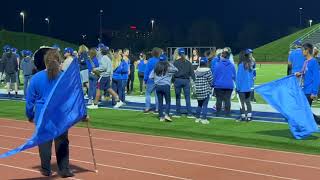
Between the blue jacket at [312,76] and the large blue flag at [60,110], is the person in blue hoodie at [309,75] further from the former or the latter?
the large blue flag at [60,110]

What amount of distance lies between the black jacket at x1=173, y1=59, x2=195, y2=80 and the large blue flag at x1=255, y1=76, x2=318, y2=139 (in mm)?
3029

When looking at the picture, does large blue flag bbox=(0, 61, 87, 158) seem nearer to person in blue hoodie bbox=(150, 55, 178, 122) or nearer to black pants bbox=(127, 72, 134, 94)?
person in blue hoodie bbox=(150, 55, 178, 122)

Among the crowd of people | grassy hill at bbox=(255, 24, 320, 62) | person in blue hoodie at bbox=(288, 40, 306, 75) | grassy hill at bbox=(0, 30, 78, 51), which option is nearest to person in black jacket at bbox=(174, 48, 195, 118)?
the crowd of people

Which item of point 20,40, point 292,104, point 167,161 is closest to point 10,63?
point 292,104

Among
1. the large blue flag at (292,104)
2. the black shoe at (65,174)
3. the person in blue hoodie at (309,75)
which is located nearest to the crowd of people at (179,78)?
the person in blue hoodie at (309,75)

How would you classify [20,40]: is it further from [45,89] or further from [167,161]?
[45,89]

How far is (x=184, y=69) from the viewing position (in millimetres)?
14906

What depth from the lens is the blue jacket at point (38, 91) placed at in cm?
789

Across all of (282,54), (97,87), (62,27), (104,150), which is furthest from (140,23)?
(104,150)

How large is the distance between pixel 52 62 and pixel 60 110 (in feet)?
2.24

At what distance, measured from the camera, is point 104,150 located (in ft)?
34.6

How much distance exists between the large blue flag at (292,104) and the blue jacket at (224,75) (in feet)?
9.50

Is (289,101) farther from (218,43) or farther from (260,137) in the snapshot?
(218,43)

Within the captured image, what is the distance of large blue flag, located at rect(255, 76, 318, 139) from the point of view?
457 inches
